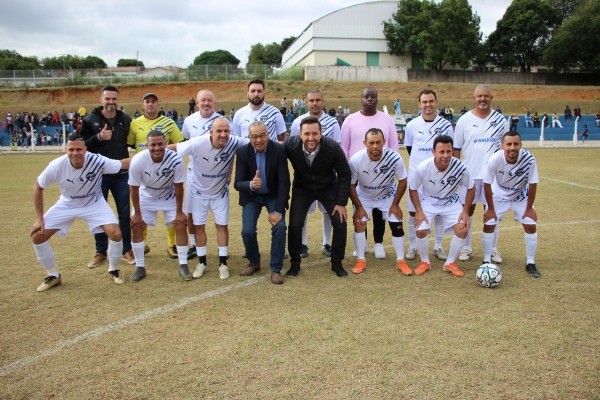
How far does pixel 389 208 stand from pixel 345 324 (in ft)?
7.92

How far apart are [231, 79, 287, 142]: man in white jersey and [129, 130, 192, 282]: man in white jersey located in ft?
3.91

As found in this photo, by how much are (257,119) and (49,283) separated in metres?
3.44

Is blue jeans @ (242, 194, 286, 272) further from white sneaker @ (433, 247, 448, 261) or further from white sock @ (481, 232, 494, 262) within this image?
white sock @ (481, 232, 494, 262)

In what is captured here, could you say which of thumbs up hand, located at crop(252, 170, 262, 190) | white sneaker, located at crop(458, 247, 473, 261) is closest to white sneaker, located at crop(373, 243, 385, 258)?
white sneaker, located at crop(458, 247, 473, 261)

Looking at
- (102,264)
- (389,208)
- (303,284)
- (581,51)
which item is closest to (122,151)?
(102,264)

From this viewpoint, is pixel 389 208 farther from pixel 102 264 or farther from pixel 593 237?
pixel 102 264

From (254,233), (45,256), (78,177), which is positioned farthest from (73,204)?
(254,233)

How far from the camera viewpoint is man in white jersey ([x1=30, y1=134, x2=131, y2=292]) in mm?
5645

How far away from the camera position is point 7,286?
225 inches

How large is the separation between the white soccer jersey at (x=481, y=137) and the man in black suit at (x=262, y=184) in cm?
263

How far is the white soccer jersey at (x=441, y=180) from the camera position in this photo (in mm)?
6156

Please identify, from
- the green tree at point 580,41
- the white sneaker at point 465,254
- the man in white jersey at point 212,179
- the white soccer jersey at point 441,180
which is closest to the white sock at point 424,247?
the white soccer jersey at point 441,180

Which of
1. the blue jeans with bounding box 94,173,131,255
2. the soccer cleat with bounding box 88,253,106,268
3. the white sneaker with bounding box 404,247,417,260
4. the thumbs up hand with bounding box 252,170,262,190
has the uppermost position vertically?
the thumbs up hand with bounding box 252,170,262,190

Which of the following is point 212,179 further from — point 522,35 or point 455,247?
point 522,35
